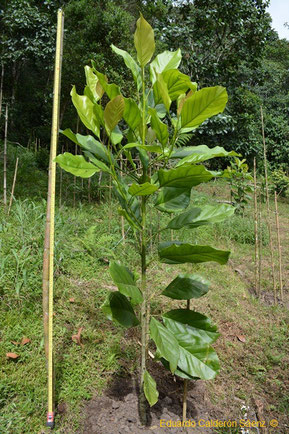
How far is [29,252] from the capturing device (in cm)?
240

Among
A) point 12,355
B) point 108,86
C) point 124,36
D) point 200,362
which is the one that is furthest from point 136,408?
point 124,36

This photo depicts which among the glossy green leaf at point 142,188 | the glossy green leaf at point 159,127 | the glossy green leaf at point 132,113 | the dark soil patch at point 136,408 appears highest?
the glossy green leaf at point 132,113

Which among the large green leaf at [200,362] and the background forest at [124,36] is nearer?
the large green leaf at [200,362]

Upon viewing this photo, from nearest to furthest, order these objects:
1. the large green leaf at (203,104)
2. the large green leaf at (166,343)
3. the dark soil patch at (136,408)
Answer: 1. the large green leaf at (203,104)
2. the large green leaf at (166,343)
3. the dark soil patch at (136,408)

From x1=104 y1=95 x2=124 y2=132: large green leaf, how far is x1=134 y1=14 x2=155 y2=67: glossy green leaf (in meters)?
0.24

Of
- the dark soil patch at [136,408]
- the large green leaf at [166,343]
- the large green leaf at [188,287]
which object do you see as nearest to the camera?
the large green leaf at [166,343]

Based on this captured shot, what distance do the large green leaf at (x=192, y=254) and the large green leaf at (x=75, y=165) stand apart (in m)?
0.38

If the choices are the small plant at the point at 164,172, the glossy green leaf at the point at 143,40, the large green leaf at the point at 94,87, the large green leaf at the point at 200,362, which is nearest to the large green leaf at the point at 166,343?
the small plant at the point at 164,172

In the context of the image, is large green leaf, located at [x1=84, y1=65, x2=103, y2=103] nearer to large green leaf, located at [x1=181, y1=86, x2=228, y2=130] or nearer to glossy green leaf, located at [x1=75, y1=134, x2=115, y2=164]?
glossy green leaf, located at [x1=75, y1=134, x2=115, y2=164]

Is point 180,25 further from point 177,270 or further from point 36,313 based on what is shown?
point 36,313

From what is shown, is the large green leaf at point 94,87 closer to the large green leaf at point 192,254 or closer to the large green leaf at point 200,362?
the large green leaf at point 192,254

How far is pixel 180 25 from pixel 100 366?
6.48 m

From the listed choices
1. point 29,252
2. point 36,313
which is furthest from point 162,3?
point 36,313

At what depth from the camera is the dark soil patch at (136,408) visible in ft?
4.46
